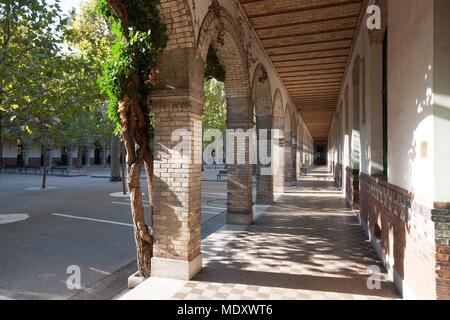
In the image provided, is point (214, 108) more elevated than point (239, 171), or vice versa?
point (214, 108)

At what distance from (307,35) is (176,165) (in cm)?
574

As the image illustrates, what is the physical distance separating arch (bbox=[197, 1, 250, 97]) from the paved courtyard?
3.70 meters

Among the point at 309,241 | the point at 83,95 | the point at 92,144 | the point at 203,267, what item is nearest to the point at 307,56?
the point at 309,241

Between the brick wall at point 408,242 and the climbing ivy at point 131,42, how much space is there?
12.1ft

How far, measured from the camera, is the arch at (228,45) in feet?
16.3

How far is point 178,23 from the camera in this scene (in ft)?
14.1

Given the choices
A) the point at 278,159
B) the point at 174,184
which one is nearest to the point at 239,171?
the point at 174,184

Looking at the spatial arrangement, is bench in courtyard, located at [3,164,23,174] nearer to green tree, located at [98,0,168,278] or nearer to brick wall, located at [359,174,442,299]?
green tree, located at [98,0,168,278]

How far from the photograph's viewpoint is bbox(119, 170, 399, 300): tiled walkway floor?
3863 millimetres

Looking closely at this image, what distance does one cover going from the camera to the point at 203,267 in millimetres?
4777

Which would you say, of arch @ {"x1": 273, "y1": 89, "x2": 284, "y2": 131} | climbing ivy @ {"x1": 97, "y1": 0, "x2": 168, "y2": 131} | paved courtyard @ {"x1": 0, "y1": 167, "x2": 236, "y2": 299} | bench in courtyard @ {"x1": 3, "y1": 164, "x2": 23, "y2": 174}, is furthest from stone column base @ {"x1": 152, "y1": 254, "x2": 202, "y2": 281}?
bench in courtyard @ {"x1": 3, "y1": 164, "x2": 23, "y2": 174}

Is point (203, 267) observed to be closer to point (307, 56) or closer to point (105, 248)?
point (105, 248)

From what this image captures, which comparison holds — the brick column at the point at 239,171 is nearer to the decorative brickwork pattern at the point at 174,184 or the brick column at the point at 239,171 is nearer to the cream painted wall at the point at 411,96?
the decorative brickwork pattern at the point at 174,184

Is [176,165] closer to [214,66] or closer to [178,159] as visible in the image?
[178,159]
